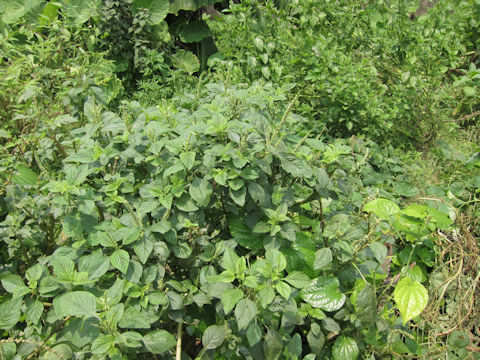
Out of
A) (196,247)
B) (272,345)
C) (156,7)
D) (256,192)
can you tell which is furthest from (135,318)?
(156,7)

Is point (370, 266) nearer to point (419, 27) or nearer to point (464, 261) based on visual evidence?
point (464, 261)

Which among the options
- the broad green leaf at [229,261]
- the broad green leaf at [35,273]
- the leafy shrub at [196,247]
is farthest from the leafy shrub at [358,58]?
the broad green leaf at [35,273]

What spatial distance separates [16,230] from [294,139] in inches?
53.7

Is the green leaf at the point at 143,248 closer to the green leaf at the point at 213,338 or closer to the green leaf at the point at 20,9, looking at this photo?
the green leaf at the point at 213,338

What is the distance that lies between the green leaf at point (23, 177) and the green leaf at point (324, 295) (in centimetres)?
148

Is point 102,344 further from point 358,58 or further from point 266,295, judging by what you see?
point 358,58

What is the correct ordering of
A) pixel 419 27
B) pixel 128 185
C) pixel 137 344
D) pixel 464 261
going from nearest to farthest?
pixel 137 344 → pixel 128 185 → pixel 464 261 → pixel 419 27

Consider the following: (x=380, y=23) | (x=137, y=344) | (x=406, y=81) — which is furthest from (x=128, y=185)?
(x=380, y=23)

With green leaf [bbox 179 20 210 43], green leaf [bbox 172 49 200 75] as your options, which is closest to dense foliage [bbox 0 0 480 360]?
green leaf [bbox 172 49 200 75]

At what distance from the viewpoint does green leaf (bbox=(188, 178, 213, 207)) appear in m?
1.57

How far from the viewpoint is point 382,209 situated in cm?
192

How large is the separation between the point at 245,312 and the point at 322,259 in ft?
1.46

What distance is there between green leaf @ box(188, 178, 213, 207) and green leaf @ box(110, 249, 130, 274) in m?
0.34

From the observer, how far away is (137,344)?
4.61 ft
